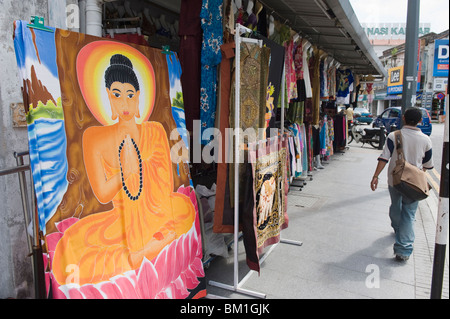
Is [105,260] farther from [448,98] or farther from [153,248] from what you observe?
[448,98]

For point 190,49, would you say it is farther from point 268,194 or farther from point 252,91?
point 268,194

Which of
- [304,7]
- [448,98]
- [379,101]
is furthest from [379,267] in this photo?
[379,101]

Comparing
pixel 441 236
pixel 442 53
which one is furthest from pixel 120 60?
pixel 442 53

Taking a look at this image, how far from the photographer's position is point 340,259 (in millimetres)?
3830

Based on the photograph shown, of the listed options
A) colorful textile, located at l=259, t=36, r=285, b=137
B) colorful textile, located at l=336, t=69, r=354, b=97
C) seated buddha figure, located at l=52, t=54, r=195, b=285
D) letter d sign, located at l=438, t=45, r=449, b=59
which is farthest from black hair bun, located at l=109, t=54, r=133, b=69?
letter d sign, located at l=438, t=45, r=449, b=59

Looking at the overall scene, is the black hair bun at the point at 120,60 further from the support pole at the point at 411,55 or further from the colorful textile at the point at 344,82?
the colorful textile at the point at 344,82

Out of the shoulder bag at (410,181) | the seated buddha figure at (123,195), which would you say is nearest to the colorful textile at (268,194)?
the seated buddha figure at (123,195)

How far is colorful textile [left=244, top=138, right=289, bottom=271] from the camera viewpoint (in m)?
3.03

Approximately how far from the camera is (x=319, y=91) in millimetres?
6719

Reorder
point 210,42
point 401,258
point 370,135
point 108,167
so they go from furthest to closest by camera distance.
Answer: point 370,135 → point 401,258 → point 210,42 → point 108,167

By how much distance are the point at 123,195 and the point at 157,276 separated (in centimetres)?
63

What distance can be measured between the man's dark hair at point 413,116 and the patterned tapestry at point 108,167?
2465mm

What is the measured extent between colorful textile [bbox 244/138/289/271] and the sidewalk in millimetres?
395

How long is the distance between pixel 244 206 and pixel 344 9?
9.67ft
